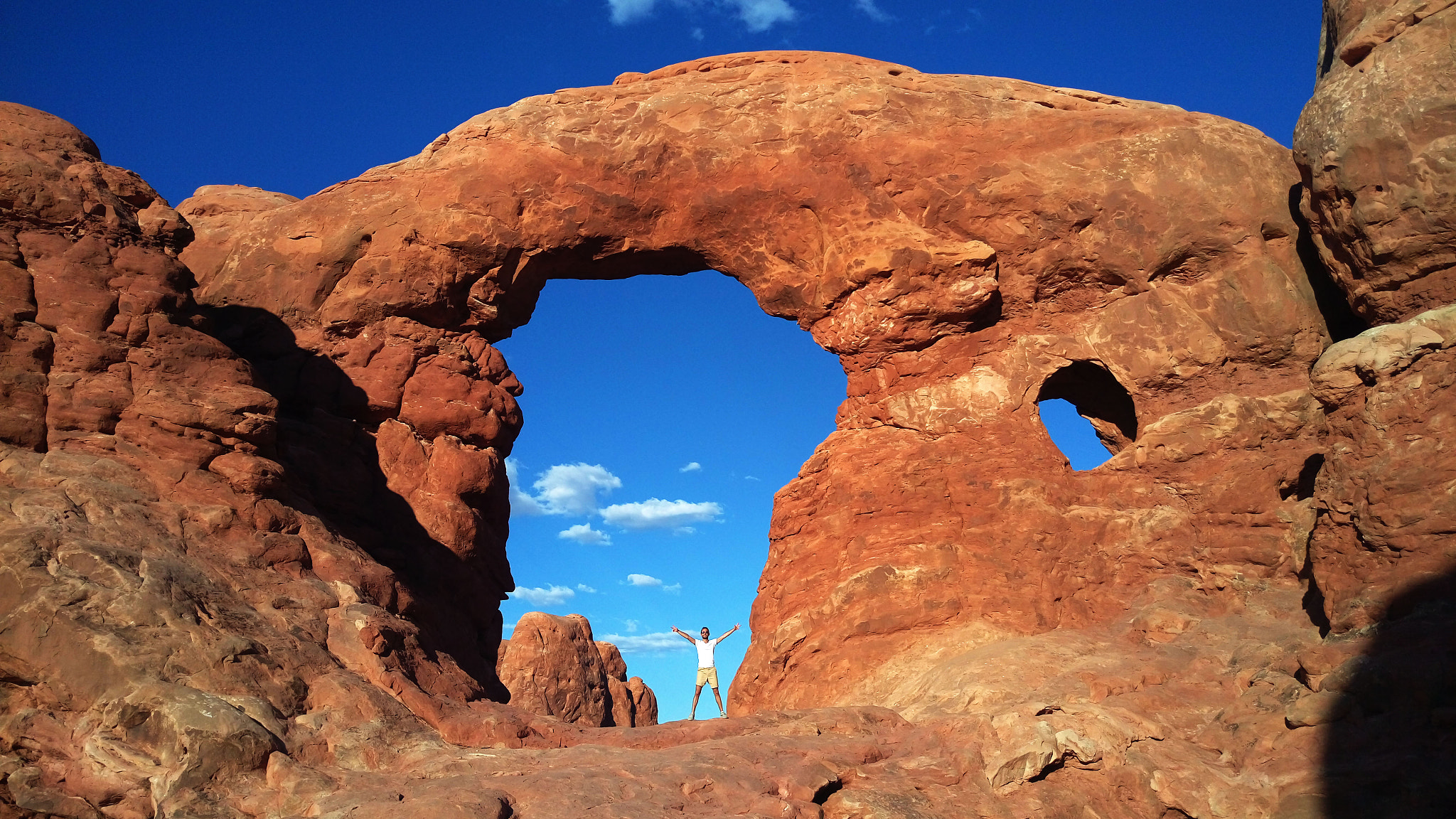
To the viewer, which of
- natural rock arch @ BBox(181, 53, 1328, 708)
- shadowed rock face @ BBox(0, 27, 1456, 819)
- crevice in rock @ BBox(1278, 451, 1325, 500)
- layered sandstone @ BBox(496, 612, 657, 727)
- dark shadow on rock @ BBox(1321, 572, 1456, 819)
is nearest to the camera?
dark shadow on rock @ BBox(1321, 572, 1456, 819)

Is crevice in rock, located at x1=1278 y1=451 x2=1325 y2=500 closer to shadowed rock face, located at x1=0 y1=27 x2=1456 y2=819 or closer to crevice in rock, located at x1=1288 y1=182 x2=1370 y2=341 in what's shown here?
shadowed rock face, located at x1=0 y1=27 x2=1456 y2=819

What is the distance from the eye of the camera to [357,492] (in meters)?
12.4

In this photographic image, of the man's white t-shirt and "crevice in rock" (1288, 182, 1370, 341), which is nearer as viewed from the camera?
"crevice in rock" (1288, 182, 1370, 341)

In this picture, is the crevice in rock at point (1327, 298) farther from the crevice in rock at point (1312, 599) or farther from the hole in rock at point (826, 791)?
the hole in rock at point (826, 791)

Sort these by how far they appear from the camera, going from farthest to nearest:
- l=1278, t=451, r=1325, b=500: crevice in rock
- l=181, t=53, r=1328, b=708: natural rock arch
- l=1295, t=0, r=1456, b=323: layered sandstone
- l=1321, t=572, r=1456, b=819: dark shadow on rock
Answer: l=181, t=53, r=1328, b=708: natural rock arch
l=1278, t=451, r=1325, b=500: crevice in rock
l=1295, t=0, r=1456, b=323: layered sandstone
l=1321, t=572, r=1456, b=819: dark shadow on rock

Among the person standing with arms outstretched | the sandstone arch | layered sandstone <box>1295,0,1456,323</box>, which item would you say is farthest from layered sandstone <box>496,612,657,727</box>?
layered sandstone <box>1295,0,1456,323</box>

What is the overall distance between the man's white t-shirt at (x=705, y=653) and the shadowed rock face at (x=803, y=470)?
4.43 metres

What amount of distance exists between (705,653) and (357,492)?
721 centimetres

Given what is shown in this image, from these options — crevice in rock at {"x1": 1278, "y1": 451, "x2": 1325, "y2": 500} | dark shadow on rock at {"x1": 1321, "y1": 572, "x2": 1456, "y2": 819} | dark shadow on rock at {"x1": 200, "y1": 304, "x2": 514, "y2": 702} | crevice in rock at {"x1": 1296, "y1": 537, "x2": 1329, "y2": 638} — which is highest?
dark shadow on rock at {"x1": 200, "y1": 304, "x2": 514, "y2": 702}

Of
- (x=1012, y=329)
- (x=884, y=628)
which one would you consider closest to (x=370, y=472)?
(x=884, y=628)

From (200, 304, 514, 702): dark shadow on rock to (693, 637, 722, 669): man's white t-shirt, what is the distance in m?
4.52

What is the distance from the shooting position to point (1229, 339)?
41.2 ft

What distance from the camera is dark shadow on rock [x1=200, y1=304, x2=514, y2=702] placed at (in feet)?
39.2

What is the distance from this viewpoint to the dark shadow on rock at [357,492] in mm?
11961
